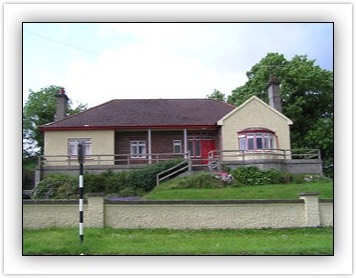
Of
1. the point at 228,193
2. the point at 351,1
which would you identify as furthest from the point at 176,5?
the point at 228,193

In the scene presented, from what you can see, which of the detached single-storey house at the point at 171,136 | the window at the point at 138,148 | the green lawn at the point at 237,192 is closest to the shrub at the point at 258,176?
the detached single-storey house at the point at 171,136

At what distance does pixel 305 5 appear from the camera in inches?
301

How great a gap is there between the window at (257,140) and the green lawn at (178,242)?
8.55 meters

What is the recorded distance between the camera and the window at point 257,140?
17.4 meters

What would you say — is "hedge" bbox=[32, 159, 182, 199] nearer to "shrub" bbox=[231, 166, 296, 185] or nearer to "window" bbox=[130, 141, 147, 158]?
"shrub" bbox=[231, 166, 296, 185]

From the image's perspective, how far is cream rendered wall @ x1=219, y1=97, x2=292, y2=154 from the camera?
58.7ft

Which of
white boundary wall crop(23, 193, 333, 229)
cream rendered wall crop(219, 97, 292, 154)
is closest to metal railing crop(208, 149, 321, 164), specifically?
cream rendered wall crop(219, 97, 292, 154)

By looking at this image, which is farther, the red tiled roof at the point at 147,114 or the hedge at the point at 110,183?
the red tiled roof at the point at 147,114

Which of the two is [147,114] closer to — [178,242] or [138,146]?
[138,146]

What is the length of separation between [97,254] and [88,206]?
168 centimetres

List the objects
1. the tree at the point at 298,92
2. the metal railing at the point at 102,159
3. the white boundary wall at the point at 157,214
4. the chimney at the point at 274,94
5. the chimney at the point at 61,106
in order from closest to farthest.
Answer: the white boundary wall at the point at 157,214 < the metal railing at the point at 102,159 < the tree at the point at 298,92 < the chimney at the point at 61,106 < the chimney at the point at 274,94

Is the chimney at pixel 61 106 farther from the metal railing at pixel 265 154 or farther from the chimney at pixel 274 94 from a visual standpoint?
the chimney at pixel 274 94

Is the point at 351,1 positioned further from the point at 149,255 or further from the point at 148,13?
the point at 149,255

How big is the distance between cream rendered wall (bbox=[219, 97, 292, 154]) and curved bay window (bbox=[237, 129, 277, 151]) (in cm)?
30
